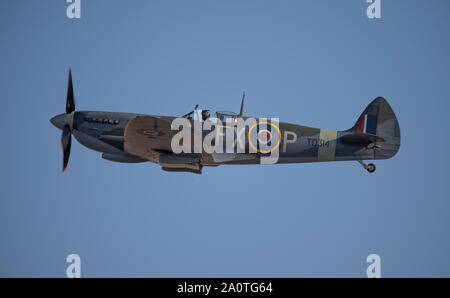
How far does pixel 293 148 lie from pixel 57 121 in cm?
665

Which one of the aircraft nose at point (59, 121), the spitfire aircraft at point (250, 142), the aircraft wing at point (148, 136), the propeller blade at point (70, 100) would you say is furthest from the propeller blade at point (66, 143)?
the aircraft wing at point (148, 136)

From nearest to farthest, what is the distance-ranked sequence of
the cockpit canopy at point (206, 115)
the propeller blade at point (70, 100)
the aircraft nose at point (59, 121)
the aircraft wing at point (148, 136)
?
the aircraft wing at point (148, 136) < the cockpit canopy at point (206, 115) < the aircraft nose at point (59, 121) < the propeller blade at point (70, 100)

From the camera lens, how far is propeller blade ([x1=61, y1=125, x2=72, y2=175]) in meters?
12.5

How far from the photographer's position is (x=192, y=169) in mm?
12297

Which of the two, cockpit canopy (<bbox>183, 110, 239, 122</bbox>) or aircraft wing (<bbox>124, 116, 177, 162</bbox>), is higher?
cockpit canopy (<bbox>183, 110, 239, 122</bbox>)

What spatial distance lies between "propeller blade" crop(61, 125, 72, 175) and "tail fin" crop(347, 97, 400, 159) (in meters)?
7.71

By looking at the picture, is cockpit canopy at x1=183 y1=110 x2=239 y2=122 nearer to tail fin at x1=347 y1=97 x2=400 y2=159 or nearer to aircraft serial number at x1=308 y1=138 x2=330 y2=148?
aircraft serial number at x1=308 y1=138 x2=330 y2=148

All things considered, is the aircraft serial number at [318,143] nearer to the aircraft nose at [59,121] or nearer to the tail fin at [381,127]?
the tail fin at [381,127]

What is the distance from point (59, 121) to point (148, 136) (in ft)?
10.1

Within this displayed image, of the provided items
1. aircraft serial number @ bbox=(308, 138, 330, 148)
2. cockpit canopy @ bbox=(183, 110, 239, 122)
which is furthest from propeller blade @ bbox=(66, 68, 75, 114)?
aircraft serial number @ bbox=(308, 138, 330, 148)

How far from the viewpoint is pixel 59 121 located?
1275cm

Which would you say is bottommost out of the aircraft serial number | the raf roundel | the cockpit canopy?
the aircraft serial number

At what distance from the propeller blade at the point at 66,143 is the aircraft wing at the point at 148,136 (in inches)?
71.7

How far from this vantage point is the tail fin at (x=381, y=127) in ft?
41.2
